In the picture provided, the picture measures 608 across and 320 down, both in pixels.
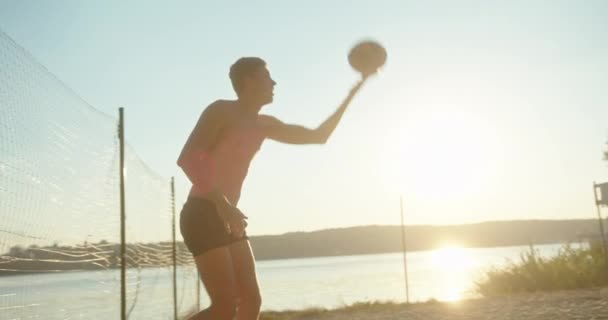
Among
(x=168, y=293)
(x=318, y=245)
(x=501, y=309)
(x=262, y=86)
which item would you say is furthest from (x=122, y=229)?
(x=318, y=245)

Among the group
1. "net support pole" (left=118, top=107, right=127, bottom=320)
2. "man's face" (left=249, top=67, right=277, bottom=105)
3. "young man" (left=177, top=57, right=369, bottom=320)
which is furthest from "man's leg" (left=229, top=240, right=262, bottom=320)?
"net support pole" (left=118, top=107, right=127, bottom=320)

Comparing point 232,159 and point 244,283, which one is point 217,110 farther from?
point 244,283

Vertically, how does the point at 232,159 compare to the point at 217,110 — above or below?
below

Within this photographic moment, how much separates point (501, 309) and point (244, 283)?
6769mm

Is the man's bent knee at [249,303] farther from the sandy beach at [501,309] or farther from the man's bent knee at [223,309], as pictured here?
the sandy beach at [501,309]

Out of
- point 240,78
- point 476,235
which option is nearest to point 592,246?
point 240,78

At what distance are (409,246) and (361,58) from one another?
183 metres

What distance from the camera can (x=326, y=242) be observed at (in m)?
150

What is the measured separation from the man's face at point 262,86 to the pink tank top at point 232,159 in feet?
0.67

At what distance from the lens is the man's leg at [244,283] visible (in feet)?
10.1

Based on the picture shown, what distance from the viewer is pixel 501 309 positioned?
892cm

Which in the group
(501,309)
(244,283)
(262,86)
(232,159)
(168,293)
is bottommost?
(168,293)

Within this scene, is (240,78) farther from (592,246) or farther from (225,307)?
(592,246)

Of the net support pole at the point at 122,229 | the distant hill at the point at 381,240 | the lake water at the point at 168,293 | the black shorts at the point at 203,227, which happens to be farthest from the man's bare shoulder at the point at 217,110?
the distant hill at the point at 381,240
